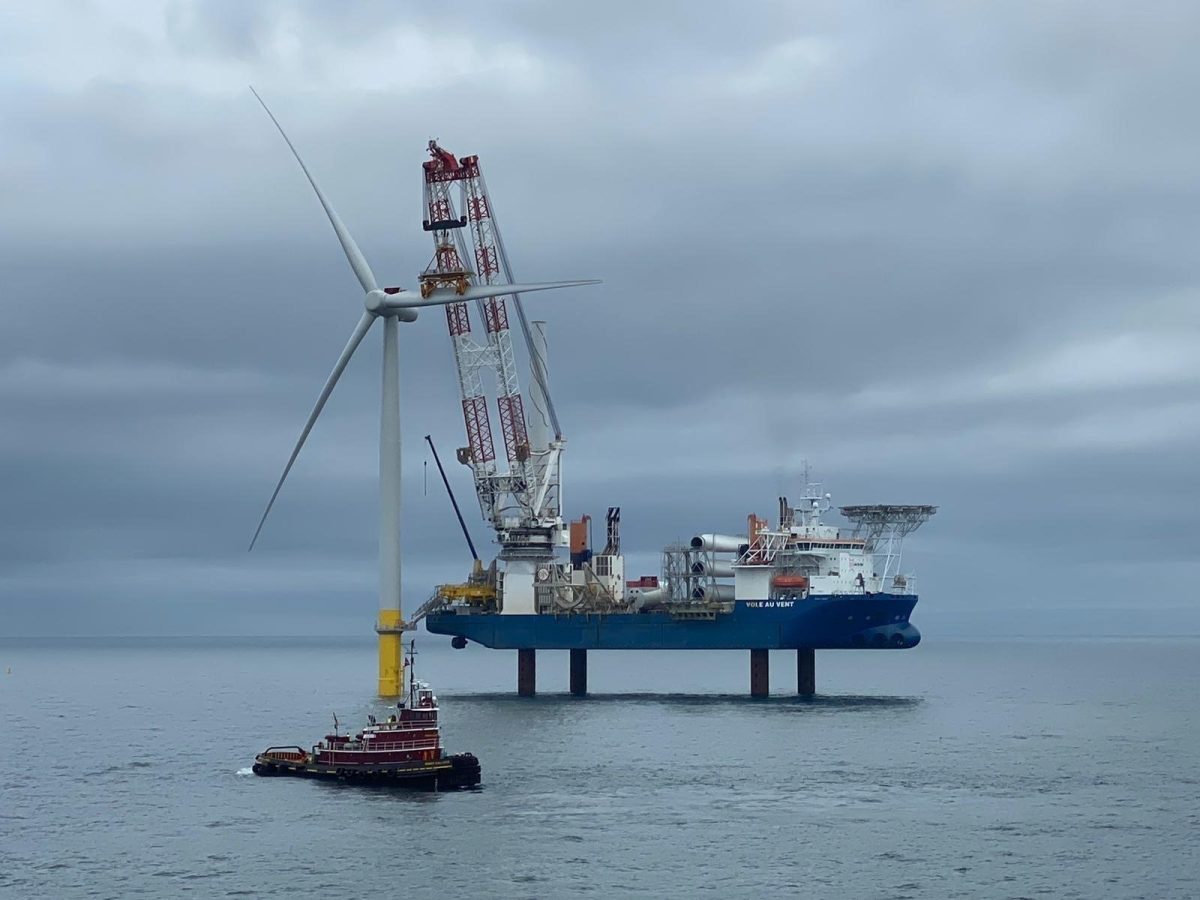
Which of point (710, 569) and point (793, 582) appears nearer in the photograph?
point (793, 582)

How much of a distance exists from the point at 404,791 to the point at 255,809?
7.30 meters

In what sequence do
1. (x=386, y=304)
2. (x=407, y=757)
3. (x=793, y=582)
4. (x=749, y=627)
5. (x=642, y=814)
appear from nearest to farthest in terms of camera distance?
1. (x=642, y=814)
2. (x=407, y=757)
3. (x=386, y=304)
4. (x=793, y=582)
5. (x=749, y=627)

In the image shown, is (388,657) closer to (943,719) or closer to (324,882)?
(943,719)

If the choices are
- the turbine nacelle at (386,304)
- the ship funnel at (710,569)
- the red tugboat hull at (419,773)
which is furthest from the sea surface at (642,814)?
the turbine nacelle at (386,304)

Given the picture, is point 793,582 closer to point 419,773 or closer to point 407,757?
point 407,757

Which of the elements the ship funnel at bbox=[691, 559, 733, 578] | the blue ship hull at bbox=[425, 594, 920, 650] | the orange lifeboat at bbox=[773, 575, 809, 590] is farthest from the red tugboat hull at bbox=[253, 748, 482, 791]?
the ship funnel at bbox=[691, 559, 733, 578]

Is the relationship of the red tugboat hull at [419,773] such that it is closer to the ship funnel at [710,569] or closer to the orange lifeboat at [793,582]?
the orange lifeboat at [793,582]

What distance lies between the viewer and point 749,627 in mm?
135500

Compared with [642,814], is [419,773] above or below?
above

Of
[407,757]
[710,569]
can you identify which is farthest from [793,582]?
[407,757]

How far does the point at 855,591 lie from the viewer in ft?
451

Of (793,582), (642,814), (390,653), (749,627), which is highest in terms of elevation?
(793,582)

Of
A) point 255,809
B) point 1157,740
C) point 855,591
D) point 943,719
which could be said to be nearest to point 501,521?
point 855,591

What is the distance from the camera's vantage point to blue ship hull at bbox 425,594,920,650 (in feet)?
439
